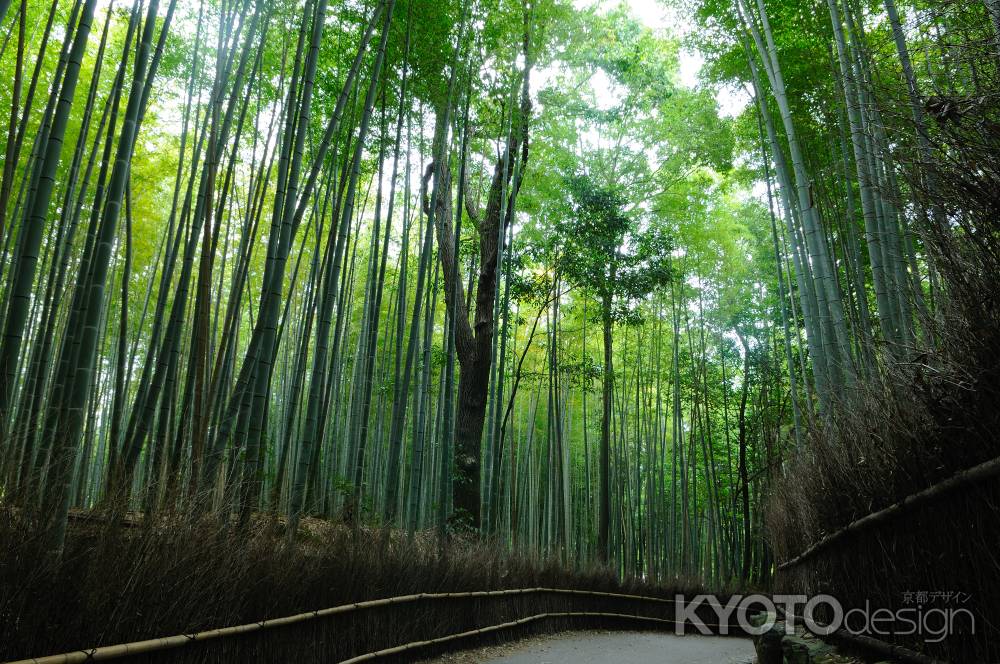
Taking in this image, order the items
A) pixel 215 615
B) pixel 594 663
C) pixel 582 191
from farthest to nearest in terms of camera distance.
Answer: pixel 582 191 < pixel 594 663 < pixel 215 615

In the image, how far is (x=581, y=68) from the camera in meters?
8.30

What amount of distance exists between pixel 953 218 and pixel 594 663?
3692 mm

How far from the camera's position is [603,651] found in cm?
497

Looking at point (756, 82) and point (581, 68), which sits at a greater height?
point (581, 68)

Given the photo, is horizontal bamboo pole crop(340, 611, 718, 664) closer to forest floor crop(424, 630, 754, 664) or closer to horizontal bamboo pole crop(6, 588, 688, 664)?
forest floor crop(424, 630, 754, 664)

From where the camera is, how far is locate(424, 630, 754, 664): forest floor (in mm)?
4156

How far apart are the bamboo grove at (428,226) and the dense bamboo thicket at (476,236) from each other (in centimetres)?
4

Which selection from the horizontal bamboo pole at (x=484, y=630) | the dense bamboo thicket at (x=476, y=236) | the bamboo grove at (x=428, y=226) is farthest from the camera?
the horizontal bamboo pole at (x=484, y=630)

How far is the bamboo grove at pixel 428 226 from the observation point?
2340mm

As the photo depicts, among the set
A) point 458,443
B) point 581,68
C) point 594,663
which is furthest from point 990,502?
point 581,68

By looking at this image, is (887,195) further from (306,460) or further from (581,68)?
(581,68)

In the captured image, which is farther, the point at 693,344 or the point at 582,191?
the point at 693,344

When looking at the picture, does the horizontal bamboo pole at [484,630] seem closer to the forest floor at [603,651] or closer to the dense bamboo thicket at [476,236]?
the forest floor at [603,651]

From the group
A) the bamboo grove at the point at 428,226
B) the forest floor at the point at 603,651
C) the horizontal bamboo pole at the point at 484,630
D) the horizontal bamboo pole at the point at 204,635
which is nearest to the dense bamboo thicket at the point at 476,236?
→ the bamboo grove at the point at 428,226
